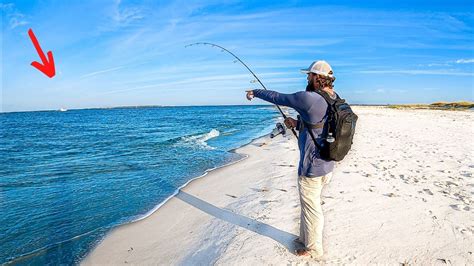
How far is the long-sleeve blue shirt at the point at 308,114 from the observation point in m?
3.55

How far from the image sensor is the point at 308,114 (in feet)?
11.9

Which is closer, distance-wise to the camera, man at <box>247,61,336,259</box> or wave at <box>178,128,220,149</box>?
man at <box>247,61,336,259</box>

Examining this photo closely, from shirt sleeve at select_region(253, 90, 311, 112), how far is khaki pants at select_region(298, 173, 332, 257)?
2.95 ft

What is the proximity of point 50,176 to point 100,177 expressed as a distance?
6.15ft

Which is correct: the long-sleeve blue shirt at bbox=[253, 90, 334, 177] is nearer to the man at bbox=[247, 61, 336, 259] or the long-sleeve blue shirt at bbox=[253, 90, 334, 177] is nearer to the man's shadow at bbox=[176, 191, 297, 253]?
the man at bbox=[247, 61, 336, 259]

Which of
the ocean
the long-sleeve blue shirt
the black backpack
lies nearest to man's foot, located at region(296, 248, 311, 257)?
the long-sleeve blue shirt

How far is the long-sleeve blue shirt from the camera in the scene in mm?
3553

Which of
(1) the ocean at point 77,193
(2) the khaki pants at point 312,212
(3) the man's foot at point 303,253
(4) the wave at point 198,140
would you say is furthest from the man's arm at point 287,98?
(4) the wave at point 198,140

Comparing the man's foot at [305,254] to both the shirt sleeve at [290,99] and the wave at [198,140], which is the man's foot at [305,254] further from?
the wave at [198,140]

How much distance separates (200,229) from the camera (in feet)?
17.9

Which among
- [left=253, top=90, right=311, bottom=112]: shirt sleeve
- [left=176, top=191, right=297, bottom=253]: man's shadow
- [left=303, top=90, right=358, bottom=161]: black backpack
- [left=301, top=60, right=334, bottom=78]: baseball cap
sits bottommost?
[left=176, top=191, right=297, bottom=253]: man's shadow

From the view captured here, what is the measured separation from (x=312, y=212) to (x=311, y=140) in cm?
90

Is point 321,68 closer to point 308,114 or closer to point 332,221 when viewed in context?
point 308,114

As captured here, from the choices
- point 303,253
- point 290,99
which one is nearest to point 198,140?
point 303,253
